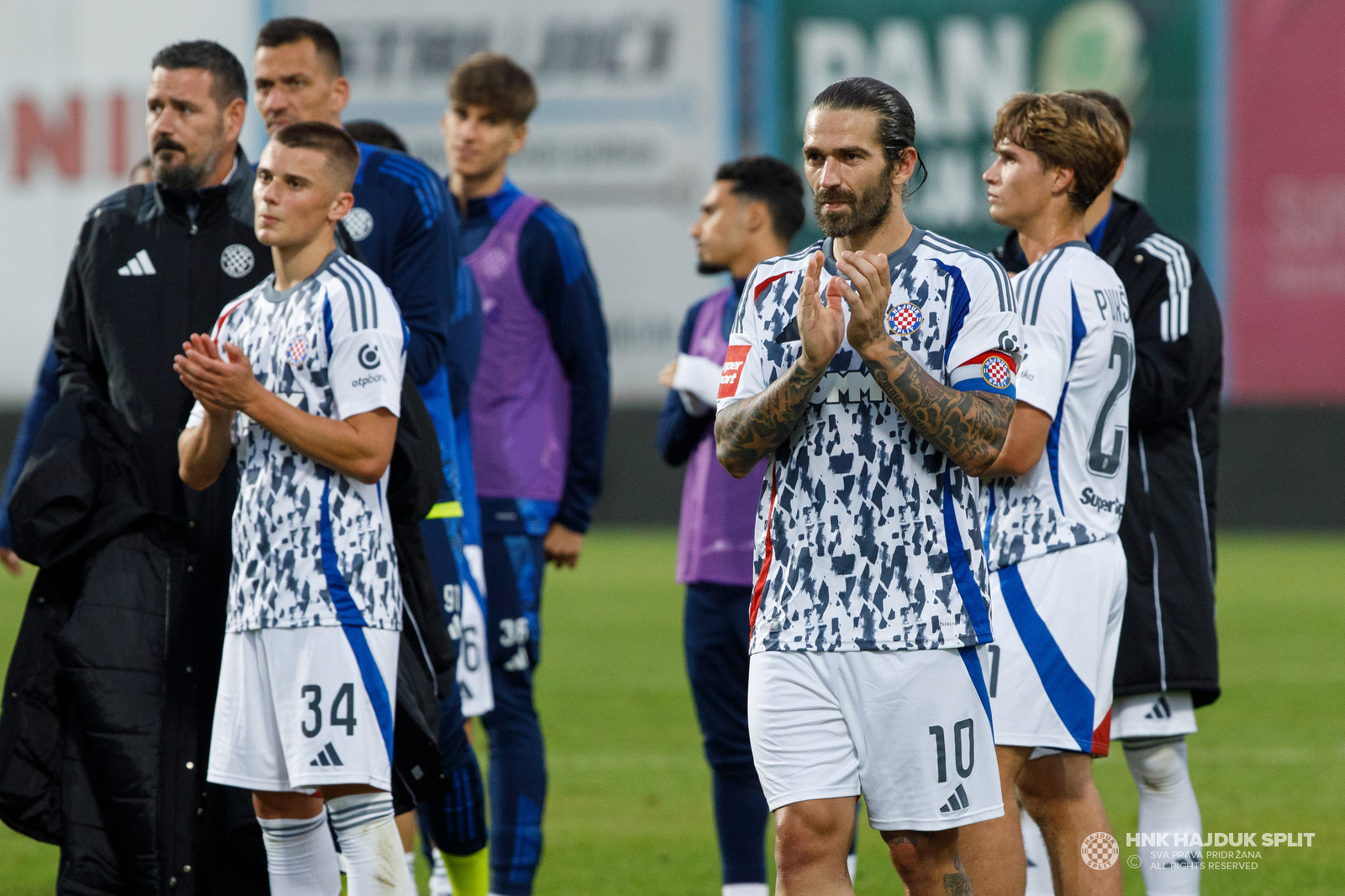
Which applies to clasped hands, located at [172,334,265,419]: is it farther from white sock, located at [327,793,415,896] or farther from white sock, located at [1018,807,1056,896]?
white sock, located at [1018,807,1056,896]

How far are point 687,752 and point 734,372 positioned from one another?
5.52m

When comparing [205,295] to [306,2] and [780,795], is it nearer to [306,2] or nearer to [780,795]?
[780,795]

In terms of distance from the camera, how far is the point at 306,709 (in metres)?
4.02

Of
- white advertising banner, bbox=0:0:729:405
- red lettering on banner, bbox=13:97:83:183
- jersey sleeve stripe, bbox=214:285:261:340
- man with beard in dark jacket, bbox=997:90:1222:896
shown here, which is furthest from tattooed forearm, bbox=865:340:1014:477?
red lettering on banner, bbox=13:97:83:183

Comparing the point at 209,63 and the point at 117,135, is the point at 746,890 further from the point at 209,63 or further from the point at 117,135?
the point at 117,135

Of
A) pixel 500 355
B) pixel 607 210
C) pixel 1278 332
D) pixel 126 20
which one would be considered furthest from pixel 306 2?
pixel 500 355

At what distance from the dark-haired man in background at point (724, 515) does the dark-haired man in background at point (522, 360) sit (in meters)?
0.41

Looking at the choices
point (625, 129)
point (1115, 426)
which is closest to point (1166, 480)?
point (1115, 426)

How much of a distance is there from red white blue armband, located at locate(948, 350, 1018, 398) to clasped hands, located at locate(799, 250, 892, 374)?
24 cm

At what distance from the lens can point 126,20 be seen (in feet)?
74.3

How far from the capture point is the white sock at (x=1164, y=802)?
193 inches

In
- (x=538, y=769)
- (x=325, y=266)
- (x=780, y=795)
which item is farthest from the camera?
(x=538, y=769)

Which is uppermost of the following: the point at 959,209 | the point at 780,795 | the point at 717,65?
the point at 717,65

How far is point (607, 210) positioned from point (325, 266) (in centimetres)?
1823
